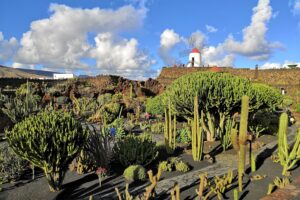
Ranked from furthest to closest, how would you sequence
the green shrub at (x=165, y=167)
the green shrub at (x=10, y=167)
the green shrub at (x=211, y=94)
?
the green shrub at (x=211, y=94) → the green shrub at (x=165, y=167) → the green shrub at (x=10, y=167)

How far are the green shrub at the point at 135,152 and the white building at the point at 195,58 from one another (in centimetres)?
4412

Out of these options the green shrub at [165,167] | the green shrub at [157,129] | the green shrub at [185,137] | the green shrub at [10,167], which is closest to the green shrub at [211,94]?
the green shrub at [185,137]

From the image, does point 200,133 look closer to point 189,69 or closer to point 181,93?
point 181,93

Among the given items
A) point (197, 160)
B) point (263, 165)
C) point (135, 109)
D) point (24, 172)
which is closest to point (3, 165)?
point (24, 172)

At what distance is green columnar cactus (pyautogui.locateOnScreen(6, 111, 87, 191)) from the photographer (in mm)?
6715

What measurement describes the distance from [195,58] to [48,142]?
4868 cm

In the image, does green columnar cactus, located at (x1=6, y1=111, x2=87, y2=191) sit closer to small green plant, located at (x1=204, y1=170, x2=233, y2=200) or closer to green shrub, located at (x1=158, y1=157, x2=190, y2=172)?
green shrub, located at (x1=158, y1=157, x2=190, y2=172)

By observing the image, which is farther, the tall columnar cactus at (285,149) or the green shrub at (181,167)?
the green shrub at (181,167)

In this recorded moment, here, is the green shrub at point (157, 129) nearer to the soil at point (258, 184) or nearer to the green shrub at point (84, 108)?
the green shrub at point (84, 108)

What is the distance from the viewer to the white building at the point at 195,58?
53.2m

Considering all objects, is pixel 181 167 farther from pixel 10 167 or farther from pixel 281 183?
pixel 10 167

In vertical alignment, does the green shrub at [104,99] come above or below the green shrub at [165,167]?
above

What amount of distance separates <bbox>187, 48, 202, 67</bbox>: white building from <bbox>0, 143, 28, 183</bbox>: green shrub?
46079 millimetres

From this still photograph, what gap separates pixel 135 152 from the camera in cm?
919
